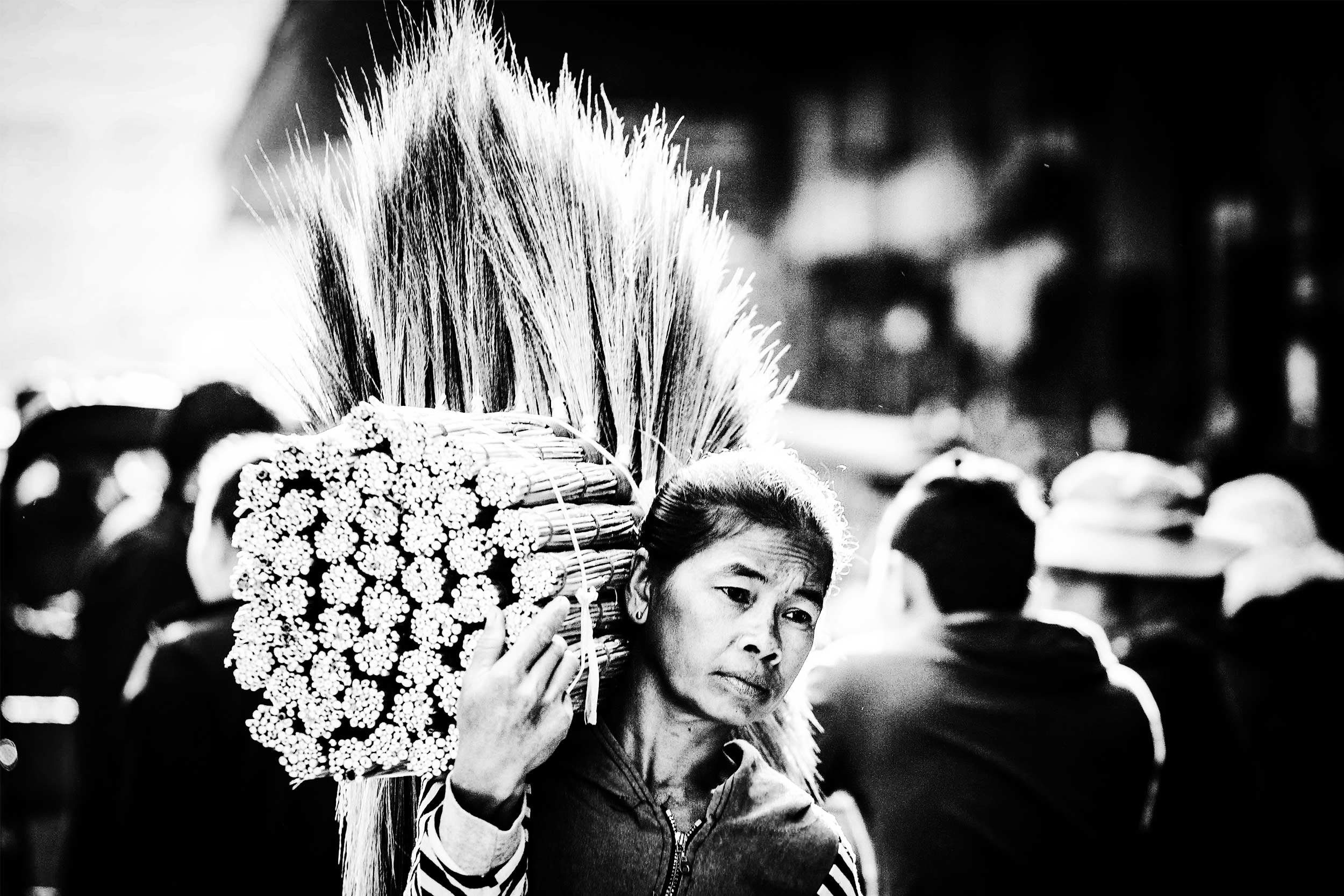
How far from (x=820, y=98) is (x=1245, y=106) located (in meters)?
0.66

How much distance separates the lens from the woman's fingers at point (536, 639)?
741 millimetres

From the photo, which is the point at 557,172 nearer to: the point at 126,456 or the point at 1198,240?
the point at 126,456

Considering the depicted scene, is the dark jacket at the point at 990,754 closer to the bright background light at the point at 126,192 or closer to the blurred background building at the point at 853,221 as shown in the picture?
the blurred background building at the point at 853,221

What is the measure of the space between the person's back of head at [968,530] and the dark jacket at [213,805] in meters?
0.91

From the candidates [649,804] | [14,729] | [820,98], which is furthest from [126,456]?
[820,98]

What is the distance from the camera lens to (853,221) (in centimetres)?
143

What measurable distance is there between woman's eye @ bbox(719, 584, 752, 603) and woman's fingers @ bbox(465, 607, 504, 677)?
245mm

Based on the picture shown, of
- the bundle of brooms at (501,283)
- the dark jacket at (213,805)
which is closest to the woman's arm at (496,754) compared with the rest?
the bundle of brooms at (501,283)

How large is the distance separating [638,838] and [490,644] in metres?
0.34

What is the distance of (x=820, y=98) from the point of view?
143cm

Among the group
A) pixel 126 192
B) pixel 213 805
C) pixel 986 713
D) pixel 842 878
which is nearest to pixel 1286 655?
pixel 986 713

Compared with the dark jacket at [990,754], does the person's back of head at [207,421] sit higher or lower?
higher

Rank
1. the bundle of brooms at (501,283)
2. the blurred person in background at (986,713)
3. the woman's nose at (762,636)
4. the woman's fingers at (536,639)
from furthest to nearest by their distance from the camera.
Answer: the blurred person in background at (986,713)
the bundle of brooms at (501,283)
the woman's nose at (762,636)
the woman's fingers at (536,639)

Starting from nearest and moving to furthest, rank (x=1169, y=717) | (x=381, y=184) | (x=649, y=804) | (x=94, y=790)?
(x=649, y=804)
(x=381, y=184)
(x=94, y=790)
(x=1169, y=717)
